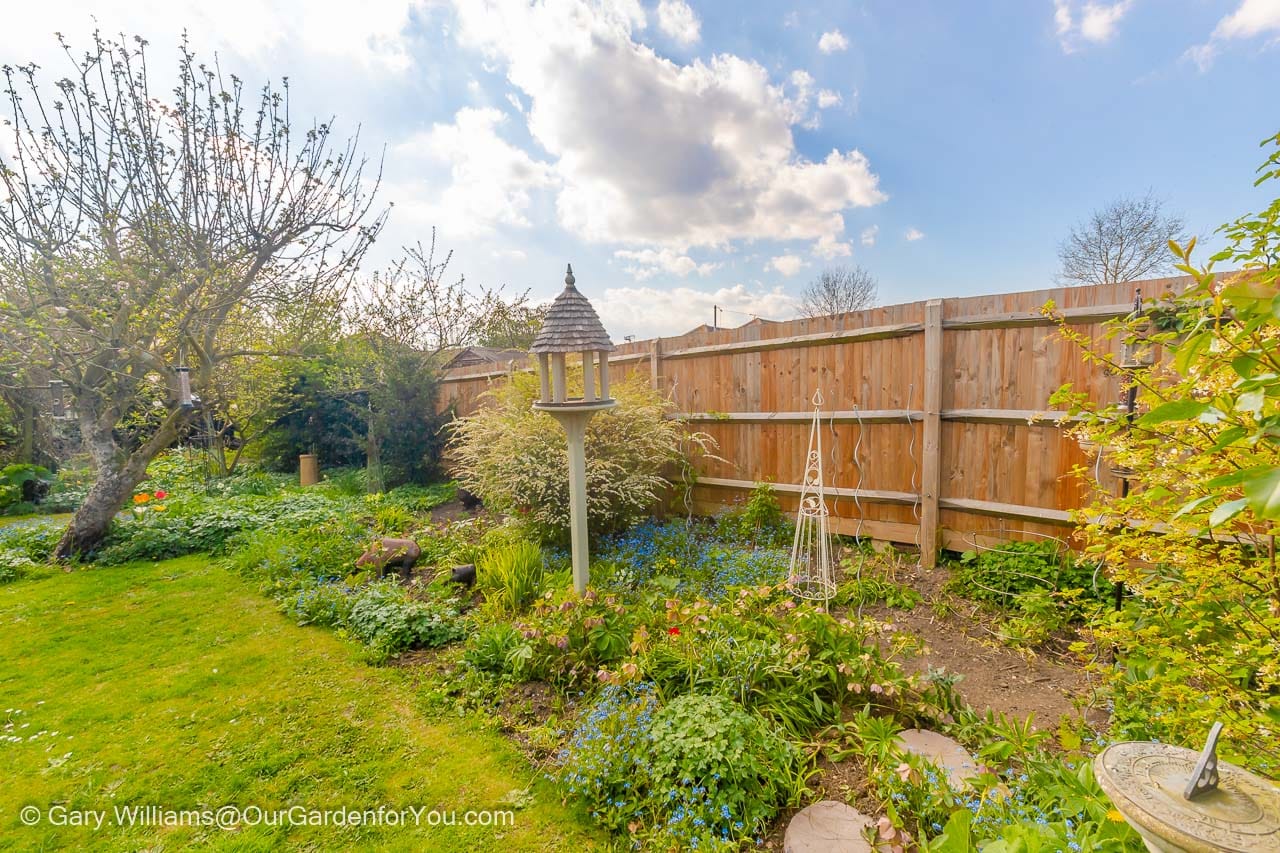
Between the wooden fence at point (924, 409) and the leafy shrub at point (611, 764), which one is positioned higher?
the wooden fence at point (924, 409)

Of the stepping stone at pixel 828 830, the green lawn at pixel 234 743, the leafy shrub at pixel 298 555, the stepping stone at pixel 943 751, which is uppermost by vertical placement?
the leafy shrub at pixel 298 555

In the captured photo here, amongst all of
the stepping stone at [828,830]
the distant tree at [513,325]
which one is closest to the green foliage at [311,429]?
the distant tree at [513,325]

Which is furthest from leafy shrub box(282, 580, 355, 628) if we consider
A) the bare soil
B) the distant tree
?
the distant tree

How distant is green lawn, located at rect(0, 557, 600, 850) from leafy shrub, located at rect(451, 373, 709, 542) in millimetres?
1767

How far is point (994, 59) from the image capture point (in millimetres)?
3670

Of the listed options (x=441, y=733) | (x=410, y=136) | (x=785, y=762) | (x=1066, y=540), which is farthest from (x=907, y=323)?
(x=410, y=136)

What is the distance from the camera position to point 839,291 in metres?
18.5

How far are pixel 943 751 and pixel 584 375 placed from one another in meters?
2.66

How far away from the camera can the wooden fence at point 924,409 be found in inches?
132

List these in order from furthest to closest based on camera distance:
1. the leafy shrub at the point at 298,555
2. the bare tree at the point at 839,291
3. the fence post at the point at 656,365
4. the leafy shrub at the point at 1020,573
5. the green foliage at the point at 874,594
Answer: the bare tree at the point at 839,291, the fence post at the point at 656,365, the leafy shrub at the point at 298,555, the green foliage at the point at 874,594, the leafy shrub at the point at 1020,573

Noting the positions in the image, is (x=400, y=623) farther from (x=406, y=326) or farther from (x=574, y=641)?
(x=406, y=326)

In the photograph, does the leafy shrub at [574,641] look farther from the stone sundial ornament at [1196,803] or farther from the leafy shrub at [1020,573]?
the leafy shrub at [1020,573]

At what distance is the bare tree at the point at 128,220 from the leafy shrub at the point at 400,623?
326cm

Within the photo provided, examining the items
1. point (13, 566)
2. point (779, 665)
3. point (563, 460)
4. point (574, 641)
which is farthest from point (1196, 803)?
point (13, 566)
